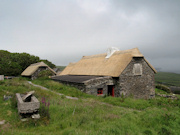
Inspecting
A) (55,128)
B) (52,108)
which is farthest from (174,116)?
(52,108)

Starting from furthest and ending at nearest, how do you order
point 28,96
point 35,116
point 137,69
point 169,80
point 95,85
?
point 169,80 < point 137,69 < point 95,85 < point 28,96 < point 35,116

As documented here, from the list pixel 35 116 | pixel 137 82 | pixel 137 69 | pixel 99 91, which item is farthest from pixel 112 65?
pixel 35 116

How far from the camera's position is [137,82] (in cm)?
1783

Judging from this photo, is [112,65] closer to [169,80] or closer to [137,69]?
[137,69]

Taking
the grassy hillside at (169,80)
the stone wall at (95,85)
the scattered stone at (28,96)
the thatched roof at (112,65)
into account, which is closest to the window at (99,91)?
the stone wall at (95,85)

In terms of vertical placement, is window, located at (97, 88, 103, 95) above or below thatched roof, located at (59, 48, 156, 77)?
below

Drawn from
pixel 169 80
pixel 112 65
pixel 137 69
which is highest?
pixel 112 65

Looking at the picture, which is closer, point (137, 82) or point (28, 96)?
point (28, 96)

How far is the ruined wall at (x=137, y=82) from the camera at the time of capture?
664 inches

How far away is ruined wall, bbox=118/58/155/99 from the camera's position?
55.3 feet

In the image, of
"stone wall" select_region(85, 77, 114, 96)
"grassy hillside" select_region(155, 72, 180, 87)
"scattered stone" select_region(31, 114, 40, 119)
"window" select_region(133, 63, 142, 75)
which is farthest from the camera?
"grassy hillside" select_region(155, 72, 180, 87)

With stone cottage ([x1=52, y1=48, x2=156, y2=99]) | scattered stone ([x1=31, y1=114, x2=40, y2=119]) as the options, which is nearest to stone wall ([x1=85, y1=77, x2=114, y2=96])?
stone cottage ([x1=52, y1=48, x2=156, y2=99])

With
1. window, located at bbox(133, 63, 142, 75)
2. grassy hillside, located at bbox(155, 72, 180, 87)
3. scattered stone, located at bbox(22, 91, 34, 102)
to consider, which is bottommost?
grassy hillside, located at bbox(155, 72, 180, 87)

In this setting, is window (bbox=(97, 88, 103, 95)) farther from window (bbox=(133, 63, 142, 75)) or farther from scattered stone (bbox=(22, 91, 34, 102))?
scattered stone (bbox=(22, 91, 34, 102))
